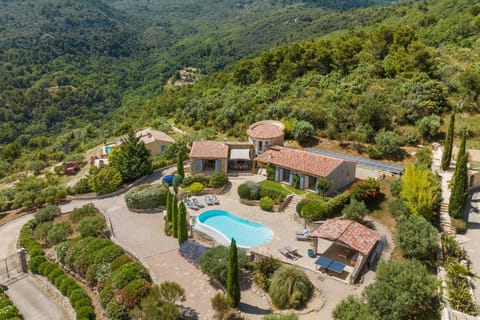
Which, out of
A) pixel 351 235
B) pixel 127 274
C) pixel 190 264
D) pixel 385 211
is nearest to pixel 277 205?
pixel 385 211

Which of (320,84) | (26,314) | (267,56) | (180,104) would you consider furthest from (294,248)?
(180,104)

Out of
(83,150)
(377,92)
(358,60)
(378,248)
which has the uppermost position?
(358,60)

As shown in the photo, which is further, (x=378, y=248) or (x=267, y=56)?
(x=267, y=56)

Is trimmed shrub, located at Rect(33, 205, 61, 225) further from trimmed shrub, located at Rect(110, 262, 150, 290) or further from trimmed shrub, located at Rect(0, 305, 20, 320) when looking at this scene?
trimmed shrub, located at Rect(110, 262, 150, 290)

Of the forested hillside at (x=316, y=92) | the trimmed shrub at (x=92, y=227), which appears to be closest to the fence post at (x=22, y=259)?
the trimmed shrub at (x=92, y=227)

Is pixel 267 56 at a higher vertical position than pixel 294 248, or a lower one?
higher

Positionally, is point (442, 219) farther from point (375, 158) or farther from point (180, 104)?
point (180, 104)
